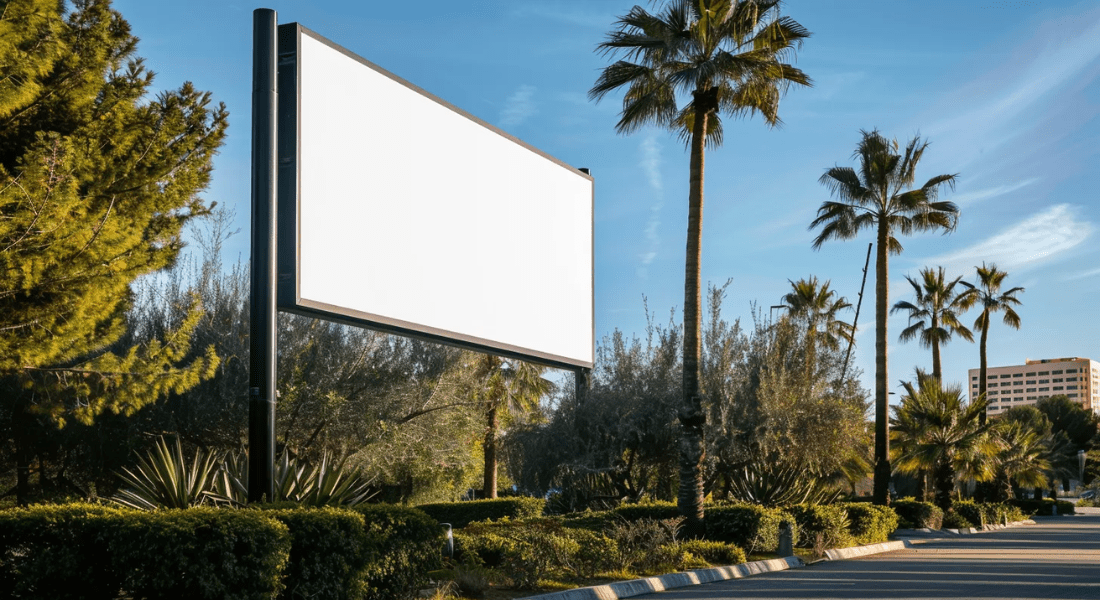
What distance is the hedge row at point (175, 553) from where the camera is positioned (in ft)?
26.3

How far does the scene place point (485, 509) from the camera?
25.3 meters

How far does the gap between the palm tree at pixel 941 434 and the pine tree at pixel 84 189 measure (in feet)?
82.1

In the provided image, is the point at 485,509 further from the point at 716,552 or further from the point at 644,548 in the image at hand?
the point at 644,548

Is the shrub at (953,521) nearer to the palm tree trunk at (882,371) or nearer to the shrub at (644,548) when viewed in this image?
the palm tree trunk at (882,371)

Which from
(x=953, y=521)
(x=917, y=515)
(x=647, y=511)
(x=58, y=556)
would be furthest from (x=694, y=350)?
(x=953, y=521)

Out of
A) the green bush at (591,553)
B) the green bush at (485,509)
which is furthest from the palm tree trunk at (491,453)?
the green bush at (591,553)

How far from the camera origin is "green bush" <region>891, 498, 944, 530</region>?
102ft

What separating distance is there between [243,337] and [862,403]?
1726 centimetres

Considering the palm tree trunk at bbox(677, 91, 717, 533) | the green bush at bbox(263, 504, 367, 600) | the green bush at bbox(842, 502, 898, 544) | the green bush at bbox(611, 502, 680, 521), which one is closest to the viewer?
the green bush at bbox(263, 504, 367, 600)

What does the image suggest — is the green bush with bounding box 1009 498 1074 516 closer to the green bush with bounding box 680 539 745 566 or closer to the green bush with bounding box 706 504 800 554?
the green bush with bounding box 706 504 800 554

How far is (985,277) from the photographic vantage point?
53.8m

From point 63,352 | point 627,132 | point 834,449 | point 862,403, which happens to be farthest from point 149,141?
point 862,403

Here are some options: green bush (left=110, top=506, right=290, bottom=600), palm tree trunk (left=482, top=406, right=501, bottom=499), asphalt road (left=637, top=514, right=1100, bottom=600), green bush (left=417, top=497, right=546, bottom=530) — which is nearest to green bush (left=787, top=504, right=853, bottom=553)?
asphalt road (left=637, top=514, right=1100, bottom=600)

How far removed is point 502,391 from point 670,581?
17.8 metres
